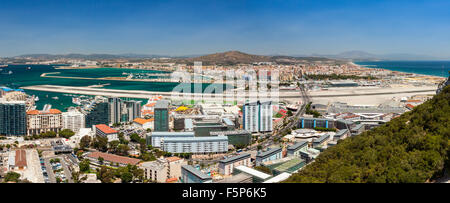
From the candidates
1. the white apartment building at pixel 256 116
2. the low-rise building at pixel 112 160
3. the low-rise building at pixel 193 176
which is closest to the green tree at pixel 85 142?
the low-rise building at pixel 112 160

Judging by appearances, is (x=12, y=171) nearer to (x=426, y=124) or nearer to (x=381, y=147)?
(x=381, y=147)

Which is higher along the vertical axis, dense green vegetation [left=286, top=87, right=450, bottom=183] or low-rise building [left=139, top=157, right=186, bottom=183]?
dense green vegetation [left=286, top=87, right=450, bottom=183]

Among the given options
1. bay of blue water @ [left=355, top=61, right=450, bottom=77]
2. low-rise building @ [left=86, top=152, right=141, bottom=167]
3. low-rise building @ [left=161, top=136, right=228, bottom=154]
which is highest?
bay of blue water @ [left=355, top=61, right=450, bottom=77]

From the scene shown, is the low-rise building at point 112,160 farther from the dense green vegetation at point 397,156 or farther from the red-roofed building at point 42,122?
the dense green vegetation at point 397,156

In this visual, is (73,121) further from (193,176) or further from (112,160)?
(193,176)

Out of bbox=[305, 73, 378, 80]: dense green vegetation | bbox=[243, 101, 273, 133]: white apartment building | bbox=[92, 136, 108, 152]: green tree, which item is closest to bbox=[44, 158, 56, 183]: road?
bbox=[92, 136, 108, 152]: green tree

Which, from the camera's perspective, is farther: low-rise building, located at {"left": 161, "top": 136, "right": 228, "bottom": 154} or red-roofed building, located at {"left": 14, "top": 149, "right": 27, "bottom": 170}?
low-rise building, located at {"left": 161, "top": 136, "right": 228, "bottom": 154}

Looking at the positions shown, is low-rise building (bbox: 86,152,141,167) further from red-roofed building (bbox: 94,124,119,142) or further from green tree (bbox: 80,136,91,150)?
red-roofed building (bbox: 94,124,119,142)

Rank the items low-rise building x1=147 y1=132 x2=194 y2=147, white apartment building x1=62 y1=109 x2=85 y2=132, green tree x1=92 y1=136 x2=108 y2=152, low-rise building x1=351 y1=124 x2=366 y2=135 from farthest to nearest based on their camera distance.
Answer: white apartment building x1=62 y1=109 x2=85 y2=132, low-rise building x1=351 y1=124 x2=366 y2=135, low-rise building x1=147 y1=132 x2=194 y2=147, green tree x1=92 y1=136 x2=108 y2=152
